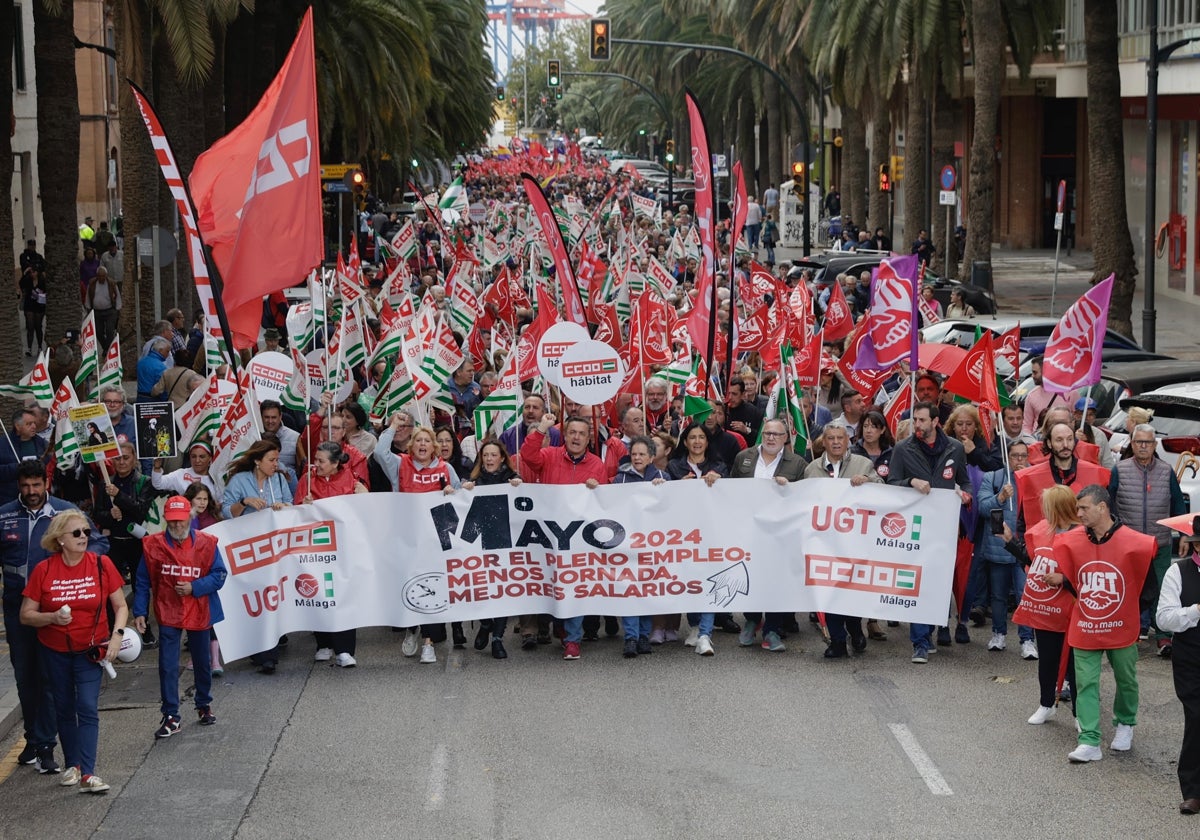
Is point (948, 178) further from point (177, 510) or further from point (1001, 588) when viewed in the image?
point (177, 510)

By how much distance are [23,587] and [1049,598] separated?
5654mm

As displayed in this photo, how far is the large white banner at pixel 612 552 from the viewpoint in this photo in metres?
11.8

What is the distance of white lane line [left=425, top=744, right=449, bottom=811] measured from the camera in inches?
348

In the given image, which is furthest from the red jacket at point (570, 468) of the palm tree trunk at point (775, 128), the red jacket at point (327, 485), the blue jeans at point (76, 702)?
the palm tree trunk at point (775, 128)

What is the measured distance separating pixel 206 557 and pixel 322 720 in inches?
46.3

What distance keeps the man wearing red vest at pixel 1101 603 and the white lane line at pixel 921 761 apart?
30.2 inches

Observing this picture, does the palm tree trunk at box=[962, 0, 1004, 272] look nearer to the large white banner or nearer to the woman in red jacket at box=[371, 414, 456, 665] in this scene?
the large white banner

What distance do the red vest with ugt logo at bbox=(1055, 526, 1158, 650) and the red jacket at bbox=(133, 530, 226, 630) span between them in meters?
4.81

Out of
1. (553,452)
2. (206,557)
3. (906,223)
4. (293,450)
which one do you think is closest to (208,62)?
(293,450)

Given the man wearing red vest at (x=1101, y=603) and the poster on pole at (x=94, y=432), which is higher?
the poster on pole at (x=94, y=432)

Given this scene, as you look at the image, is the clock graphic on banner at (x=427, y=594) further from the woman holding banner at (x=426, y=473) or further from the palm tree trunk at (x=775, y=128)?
the palm tree trunk at (x=775, y=128)

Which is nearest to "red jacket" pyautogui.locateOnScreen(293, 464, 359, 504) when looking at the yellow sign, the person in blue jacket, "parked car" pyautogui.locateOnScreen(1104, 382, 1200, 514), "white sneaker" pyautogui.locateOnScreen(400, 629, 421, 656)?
"white sneaker" pyautogui.locateOnScreen(400, 629, 421, 656)

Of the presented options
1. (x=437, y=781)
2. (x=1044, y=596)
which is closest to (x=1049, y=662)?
(x=1044, y=596)

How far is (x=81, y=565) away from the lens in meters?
9.18
